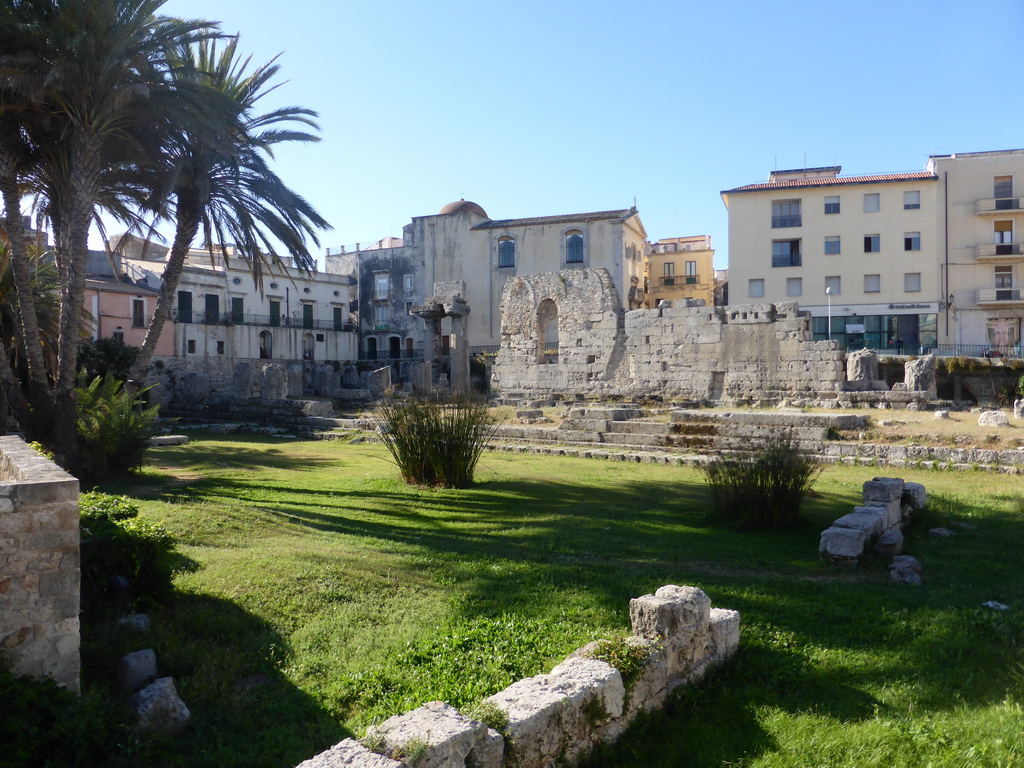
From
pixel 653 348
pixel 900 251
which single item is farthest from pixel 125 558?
pixel 900 251

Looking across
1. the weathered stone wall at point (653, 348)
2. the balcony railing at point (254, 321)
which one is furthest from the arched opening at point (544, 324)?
the balcony railing at point (254, 321)

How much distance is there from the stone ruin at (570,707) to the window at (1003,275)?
35.9 meters

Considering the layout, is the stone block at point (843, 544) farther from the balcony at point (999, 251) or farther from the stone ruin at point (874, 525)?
the balcony at point (999, 251)

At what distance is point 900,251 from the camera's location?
33.8 metres

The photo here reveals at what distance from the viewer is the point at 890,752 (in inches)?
126

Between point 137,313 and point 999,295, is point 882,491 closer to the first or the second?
point 999,295

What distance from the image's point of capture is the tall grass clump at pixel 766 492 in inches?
290

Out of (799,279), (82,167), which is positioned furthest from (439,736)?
(799,279)

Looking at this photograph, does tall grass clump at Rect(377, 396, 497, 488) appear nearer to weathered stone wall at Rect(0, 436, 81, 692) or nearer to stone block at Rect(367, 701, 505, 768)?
weathered stone wall at Rect(0, 436, 81, 692)

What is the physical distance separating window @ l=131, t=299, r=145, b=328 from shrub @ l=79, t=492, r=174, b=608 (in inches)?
1320

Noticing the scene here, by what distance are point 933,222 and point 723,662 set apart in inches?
1395

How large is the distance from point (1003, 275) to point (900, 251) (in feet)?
14.8

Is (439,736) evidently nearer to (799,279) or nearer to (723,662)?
(723,662)

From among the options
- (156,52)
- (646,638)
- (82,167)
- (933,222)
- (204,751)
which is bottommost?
(204,751)
